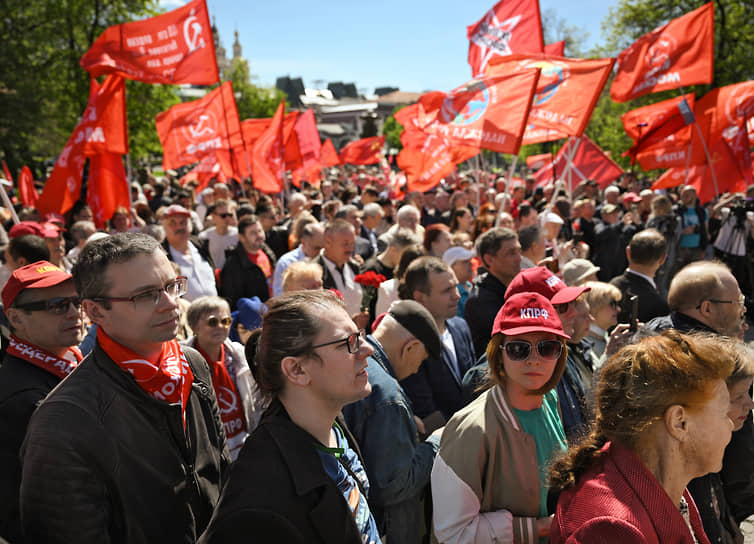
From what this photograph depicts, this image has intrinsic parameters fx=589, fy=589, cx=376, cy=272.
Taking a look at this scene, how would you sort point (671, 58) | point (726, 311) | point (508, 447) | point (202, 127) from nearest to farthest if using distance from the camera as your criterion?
1. point (508, 447)
2. point (726, 311)
3. point (671, 58)
4. point (202, 127)

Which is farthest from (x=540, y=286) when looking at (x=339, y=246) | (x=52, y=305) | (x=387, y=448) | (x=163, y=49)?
(x=163, y=49)

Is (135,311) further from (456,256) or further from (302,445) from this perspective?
(456,256)

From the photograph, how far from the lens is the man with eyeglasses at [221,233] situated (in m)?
7.36

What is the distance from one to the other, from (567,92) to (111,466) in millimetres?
6887

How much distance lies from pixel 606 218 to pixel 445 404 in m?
6.52

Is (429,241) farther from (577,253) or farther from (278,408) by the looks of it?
(278,408)

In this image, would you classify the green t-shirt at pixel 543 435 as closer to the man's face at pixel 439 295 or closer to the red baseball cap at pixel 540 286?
the red baseball cap at pixel 540 286

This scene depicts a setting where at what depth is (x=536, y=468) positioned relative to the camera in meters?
2.27

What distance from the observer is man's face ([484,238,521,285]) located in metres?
4.55

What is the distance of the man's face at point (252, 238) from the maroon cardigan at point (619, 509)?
16.9 ft

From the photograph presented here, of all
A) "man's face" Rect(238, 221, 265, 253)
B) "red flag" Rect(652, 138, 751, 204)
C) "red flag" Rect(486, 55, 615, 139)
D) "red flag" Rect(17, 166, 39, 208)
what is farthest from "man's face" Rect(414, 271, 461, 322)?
"red flag" Rect(17, 166, 39, 208)

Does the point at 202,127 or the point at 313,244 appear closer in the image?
the point at 313,244

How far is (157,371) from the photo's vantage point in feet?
7.06

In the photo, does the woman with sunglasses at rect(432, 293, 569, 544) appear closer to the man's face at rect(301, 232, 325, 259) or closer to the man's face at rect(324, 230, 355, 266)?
the man's face at rect(324, 230, 355, 266)
